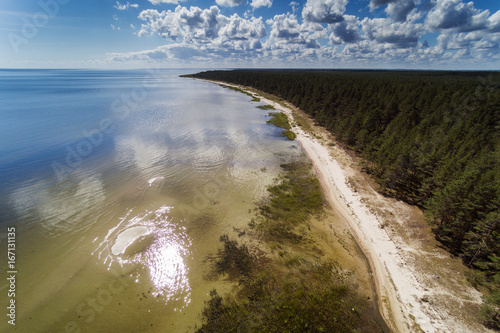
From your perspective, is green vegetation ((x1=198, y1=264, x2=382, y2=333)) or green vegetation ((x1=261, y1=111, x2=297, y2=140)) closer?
green vegetation ((x1=198, y1=264, x2=382, y2=333))

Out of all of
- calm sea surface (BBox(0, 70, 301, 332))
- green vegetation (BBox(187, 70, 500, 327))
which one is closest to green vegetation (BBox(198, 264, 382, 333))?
calm sea surface (BBox(0, 70, 301, 332))

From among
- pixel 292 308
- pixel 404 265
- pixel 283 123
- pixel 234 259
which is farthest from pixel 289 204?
pixel 283 123

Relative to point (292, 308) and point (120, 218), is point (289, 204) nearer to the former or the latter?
point (292, 308)

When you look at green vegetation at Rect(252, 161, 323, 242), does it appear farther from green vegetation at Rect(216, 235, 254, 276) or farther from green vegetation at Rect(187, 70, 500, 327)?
green vegetation at Rect(187, 70, 500, 327)

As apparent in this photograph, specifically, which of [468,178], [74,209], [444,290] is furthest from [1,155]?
[468,178]

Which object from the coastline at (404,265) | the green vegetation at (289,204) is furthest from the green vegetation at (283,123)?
the coastline at (404,265)

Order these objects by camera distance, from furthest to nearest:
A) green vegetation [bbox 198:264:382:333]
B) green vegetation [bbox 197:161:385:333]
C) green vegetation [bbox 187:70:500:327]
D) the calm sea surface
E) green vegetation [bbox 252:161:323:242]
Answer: green vegetation [bbox 252:161:323:242], green vegetation [bbox 187:70:500:327], the calm sea surface, green vegetation [bbox 197:161:385:333], green vegetation [bbox 198:264:382:333]

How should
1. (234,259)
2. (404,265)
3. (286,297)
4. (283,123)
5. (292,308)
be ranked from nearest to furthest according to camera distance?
(292,308) → (286,297) → (404,265) → (234,259) → (283,123)
